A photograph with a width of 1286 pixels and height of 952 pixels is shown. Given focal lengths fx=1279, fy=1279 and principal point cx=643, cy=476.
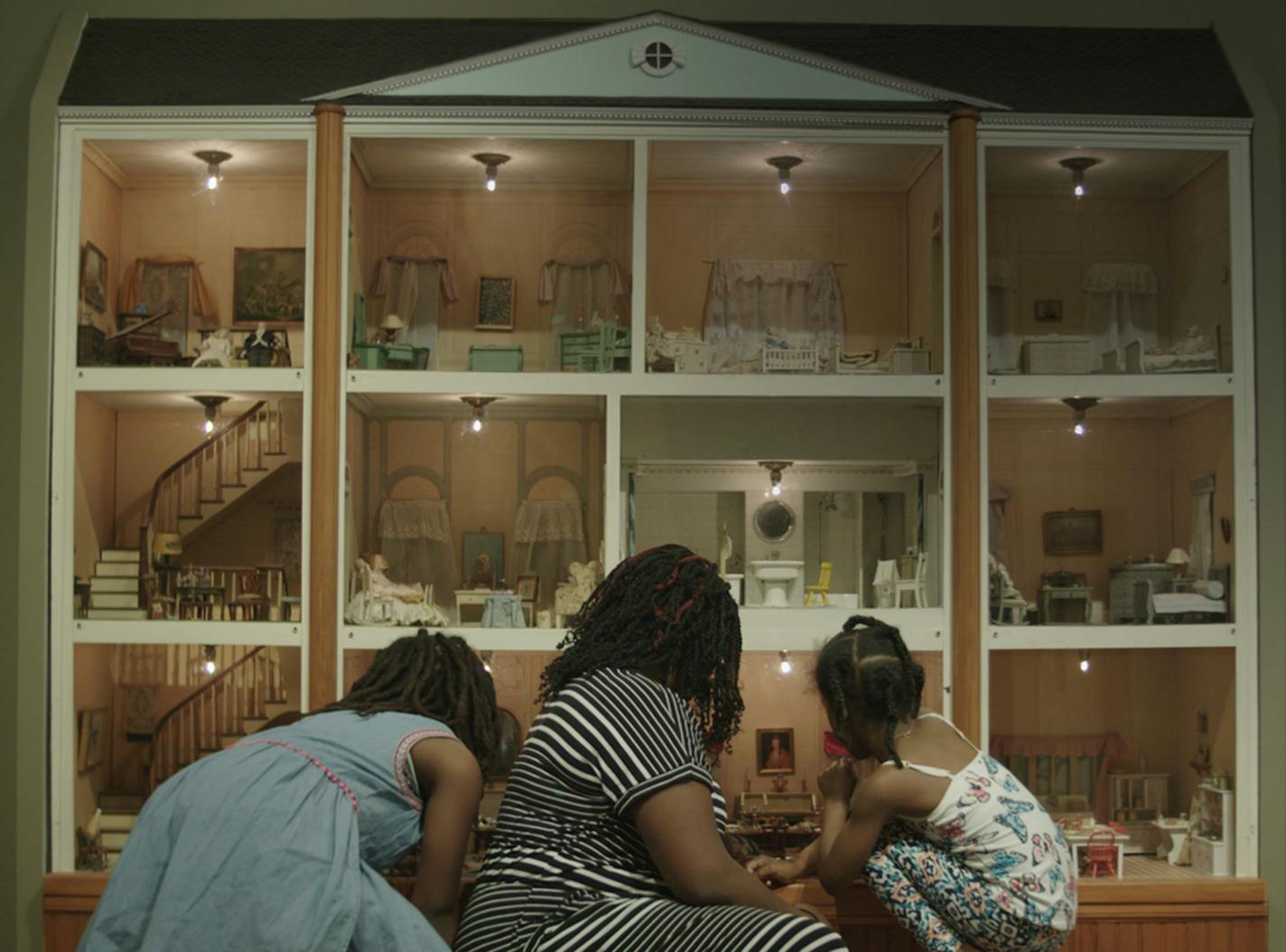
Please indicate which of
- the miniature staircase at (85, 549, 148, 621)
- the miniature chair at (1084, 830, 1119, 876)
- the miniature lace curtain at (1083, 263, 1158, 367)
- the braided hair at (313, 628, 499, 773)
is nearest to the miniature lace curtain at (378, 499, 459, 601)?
the miniature staircase at (85, 549, 148, 621)

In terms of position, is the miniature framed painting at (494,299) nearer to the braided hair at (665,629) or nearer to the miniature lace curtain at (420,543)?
the miniature lace curtain at (420,543)

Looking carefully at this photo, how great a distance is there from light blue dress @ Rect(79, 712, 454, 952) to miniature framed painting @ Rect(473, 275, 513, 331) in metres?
3.02

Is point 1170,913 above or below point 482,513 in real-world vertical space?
below

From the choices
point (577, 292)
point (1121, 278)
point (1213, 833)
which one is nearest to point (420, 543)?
point (577, 292)

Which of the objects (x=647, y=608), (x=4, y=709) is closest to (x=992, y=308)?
(x=647, y=608)

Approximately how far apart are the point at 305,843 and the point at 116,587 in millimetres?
2572

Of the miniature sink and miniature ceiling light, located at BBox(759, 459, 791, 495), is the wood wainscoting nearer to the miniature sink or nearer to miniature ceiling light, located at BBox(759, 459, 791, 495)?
the miniature sink

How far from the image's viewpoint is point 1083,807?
525 cm

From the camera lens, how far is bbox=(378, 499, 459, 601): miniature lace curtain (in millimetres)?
5176

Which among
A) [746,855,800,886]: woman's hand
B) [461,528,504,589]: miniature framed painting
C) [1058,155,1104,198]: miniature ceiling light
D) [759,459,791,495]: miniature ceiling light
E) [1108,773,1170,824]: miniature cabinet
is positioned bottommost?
[1108,773,1170,824]: miniature cabinet

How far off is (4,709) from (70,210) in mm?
1850

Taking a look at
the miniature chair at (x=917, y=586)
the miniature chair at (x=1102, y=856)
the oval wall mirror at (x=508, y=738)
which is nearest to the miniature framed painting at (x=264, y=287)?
the oval wall mirror at (x=508, y=738)

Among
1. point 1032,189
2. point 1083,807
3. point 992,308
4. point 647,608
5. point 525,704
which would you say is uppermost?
point 1032,189

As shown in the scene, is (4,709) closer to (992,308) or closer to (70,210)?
(70,210)
